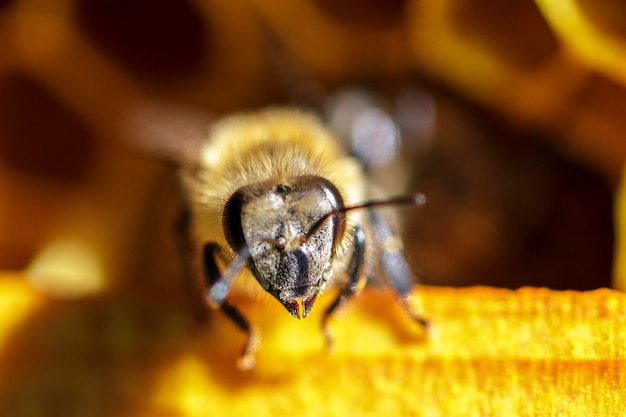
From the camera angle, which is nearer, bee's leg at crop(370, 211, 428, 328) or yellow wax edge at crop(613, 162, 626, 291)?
yellow wax edge at crop(613, 162, 626, 291)

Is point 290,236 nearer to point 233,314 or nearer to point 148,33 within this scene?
point 233,314

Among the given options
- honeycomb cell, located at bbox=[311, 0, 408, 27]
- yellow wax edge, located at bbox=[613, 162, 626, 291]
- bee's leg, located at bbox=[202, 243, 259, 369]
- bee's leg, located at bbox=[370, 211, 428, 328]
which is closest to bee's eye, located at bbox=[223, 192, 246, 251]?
bee's leg, located at bbox=[202, 243, 259, 369]

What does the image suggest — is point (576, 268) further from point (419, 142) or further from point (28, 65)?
point (28, 65)

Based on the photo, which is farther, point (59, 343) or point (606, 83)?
point (606, 83)

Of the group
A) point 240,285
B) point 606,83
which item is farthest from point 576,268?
point 240,285

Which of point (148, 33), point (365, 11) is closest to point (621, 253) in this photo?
point (365, 11)

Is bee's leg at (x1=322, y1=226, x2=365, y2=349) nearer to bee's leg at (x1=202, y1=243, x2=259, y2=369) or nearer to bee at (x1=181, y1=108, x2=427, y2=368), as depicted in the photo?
bee at (x1=181, y1=108, x2=427, y2=368)

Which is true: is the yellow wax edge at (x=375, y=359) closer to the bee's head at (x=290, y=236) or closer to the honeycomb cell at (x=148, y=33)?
the bee's head at (x=290, y=236)
